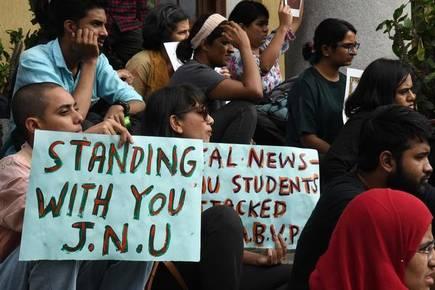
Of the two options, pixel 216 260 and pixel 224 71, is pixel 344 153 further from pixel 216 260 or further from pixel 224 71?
pixel 224 71

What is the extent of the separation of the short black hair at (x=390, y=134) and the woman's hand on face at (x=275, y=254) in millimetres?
764

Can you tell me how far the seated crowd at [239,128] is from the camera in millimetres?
4406

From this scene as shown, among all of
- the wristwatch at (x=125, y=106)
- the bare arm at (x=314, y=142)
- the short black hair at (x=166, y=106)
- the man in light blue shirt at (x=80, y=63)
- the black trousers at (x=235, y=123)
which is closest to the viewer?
the short black hair at (x=166, y=106)

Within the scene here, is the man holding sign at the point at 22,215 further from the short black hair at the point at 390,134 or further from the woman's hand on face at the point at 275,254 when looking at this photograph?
the short black hair at the point at 390,134

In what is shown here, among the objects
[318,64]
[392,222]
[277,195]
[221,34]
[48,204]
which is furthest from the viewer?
[318,64]

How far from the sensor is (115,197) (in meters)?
4.94

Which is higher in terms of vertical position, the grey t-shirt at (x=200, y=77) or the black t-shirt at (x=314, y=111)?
the grey t-shirt at (x=200, y=77)

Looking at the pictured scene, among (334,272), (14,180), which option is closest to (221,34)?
(14,180)

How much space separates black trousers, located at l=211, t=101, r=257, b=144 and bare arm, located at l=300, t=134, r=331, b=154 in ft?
1.96

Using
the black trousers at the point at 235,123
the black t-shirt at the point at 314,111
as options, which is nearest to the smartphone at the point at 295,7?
the black t-shirt at the point at 314,111

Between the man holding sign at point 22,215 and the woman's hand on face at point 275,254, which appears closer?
the man holding sign at point 22,215

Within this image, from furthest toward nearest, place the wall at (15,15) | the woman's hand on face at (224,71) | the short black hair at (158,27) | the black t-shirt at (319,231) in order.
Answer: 1. the wall at (15,15)
2. the short black hair at (158,27)
3. the woman's hand on face at (224,71)
4. the black t-shirt at (319,231)

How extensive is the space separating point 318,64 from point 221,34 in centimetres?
86

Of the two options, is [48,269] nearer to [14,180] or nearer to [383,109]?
[14,180]
